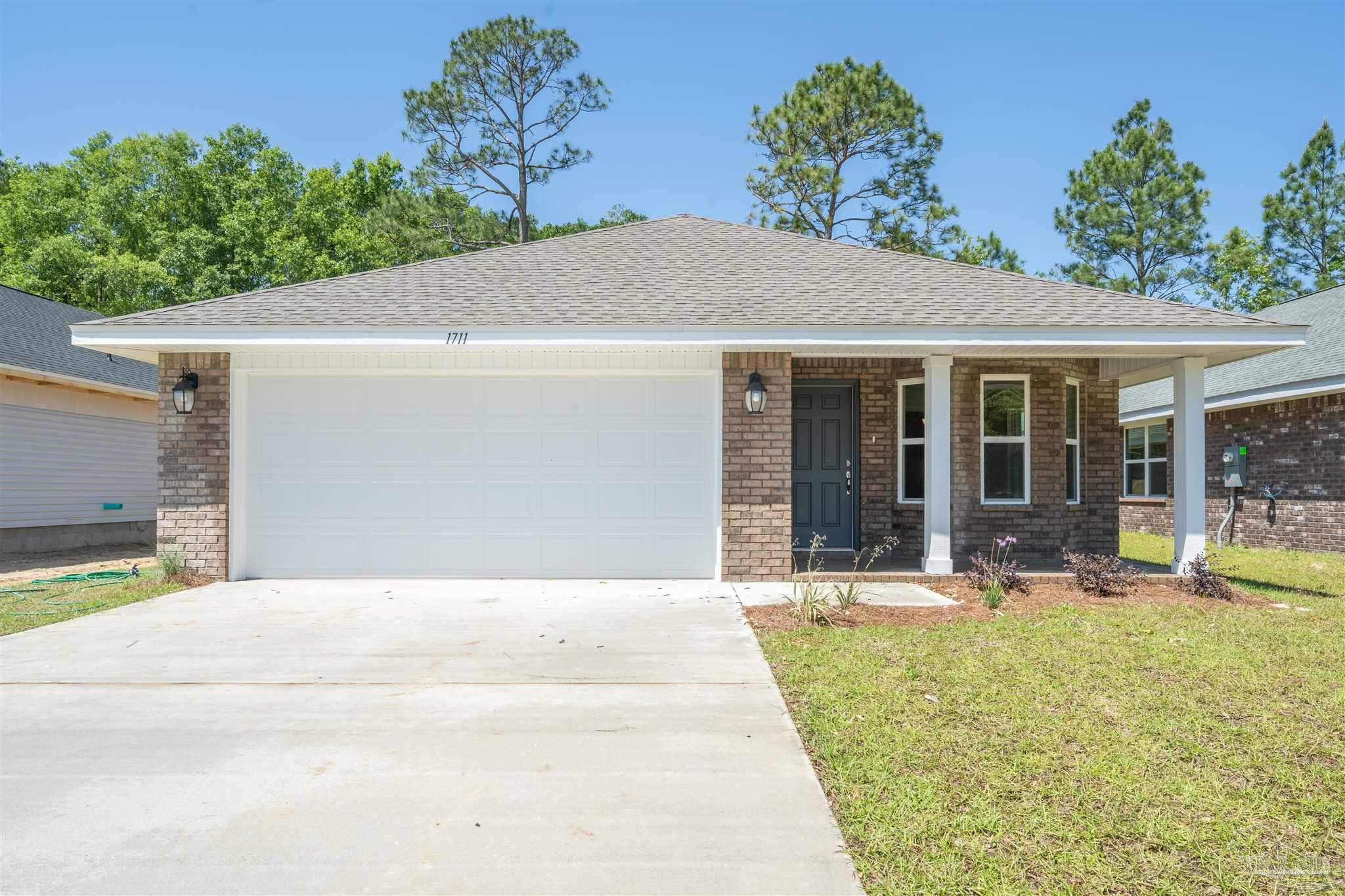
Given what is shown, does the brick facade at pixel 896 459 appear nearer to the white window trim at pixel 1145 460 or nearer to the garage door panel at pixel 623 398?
the garage door panel at pixel 623 398

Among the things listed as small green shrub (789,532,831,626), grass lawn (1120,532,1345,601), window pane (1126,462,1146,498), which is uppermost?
window pane (1126,462,1146,498)

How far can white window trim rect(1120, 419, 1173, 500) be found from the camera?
15953 mm

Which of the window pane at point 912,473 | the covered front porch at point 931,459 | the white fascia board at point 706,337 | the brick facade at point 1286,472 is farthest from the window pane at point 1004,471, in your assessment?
the brick facade at point 1286,472

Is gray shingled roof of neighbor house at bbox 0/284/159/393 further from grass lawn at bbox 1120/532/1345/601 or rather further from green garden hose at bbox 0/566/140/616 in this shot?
grass lawn at bbox 1120/532/1345/601

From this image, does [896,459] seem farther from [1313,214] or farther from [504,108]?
[1313,214]

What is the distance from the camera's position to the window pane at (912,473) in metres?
10.4

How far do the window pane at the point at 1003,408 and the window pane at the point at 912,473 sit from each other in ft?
2.92

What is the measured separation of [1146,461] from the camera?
16859mm

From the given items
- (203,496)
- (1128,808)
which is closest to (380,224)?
(203,496)

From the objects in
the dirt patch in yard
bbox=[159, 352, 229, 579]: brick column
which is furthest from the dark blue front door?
the dirt patch in yard

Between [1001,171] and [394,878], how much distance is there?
2783 cm

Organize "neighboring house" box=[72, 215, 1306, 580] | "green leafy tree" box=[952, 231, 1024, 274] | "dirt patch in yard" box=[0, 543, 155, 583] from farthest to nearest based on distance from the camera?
1. "green leafy tree" box=[952, 231, 1024, 274]
2. "dirt patch in yard" box=[0, 543, 155, 583]
3. "neighboring house" box=[72, 215, 1306, 580]

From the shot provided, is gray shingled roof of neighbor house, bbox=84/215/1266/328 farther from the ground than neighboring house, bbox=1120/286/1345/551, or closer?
farther from the ground

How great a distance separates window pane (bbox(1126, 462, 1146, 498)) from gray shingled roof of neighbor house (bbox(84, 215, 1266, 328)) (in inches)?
357
